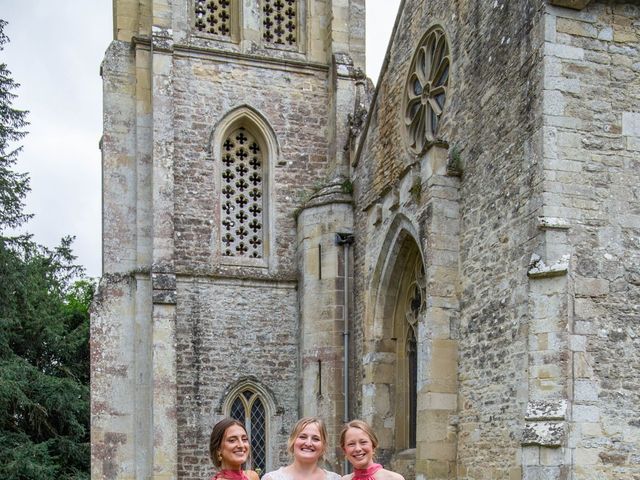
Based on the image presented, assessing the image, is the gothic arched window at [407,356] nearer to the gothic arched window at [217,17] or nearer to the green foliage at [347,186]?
the green foliage at [347,186]

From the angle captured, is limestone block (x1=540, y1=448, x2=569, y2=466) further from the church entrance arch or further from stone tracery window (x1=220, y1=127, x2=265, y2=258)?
stone tracery window (x1=220, y1=127, x2=265, y2=258)

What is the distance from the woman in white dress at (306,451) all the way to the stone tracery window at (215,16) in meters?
14.6

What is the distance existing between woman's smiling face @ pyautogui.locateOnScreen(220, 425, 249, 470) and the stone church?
18.0ft

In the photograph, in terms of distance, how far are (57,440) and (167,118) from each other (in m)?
10.9

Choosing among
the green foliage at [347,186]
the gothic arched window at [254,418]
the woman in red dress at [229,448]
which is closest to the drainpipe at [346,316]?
the green foliage at [347,186]

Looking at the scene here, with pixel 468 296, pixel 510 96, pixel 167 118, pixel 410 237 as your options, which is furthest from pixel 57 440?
pixel 510 96

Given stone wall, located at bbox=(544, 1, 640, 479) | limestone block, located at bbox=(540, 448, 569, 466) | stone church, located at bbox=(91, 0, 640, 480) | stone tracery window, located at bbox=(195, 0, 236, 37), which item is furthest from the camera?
stone tracery window, located at bbox=(195, 0, 236, 37)

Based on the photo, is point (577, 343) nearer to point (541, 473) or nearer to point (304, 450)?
point (541, 473)

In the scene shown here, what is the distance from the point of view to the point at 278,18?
1966 cm

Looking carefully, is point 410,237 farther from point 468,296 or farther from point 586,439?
point 586,439

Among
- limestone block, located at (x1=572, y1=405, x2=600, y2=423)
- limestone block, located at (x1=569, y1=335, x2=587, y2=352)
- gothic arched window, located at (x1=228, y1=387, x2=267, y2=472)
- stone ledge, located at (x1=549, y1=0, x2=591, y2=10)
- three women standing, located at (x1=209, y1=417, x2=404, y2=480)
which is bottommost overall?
gothic arched window, located at (x1=228, y1=387, x2=267, y2=472)

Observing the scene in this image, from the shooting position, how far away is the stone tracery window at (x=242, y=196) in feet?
61.0

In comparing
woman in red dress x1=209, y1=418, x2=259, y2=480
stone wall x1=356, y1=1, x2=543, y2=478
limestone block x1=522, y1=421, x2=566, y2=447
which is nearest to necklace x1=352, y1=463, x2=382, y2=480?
woman in red dress x1=209, y1=418, x2=259, y2=480

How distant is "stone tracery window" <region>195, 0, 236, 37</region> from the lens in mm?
19031
